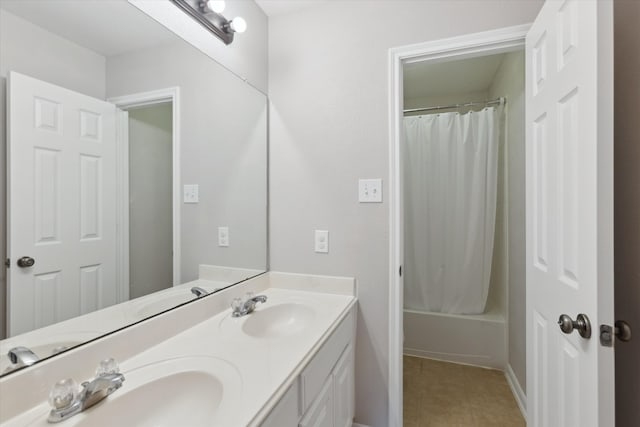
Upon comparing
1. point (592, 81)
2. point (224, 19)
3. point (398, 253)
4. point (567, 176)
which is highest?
point (224, 19)

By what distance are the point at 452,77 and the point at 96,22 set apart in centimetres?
249

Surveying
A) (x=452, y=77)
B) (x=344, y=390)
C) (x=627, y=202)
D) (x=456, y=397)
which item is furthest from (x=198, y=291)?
(x=452, y=77)

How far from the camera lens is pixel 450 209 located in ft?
8.02

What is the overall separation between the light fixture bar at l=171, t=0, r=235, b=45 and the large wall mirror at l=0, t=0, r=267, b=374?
0.12m

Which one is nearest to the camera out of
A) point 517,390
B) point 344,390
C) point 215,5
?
point 215,5

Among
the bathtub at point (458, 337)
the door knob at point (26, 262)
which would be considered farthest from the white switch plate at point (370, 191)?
the bathtub at point (458, 337)

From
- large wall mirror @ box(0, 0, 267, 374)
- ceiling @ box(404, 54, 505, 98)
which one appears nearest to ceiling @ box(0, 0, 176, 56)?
large wall mirror @ box(0, 0, 267, 374)

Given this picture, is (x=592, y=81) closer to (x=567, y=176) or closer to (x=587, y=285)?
(x=567, y=176)

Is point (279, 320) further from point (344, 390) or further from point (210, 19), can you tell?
point (210, 19)

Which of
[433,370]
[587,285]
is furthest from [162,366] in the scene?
[433,370]

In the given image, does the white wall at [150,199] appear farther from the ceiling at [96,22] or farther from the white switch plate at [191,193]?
the ceiling at [96,22]

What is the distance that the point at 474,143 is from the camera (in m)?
2.37

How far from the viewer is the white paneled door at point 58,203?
69cm

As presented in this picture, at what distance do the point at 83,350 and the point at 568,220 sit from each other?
4.83 ft
